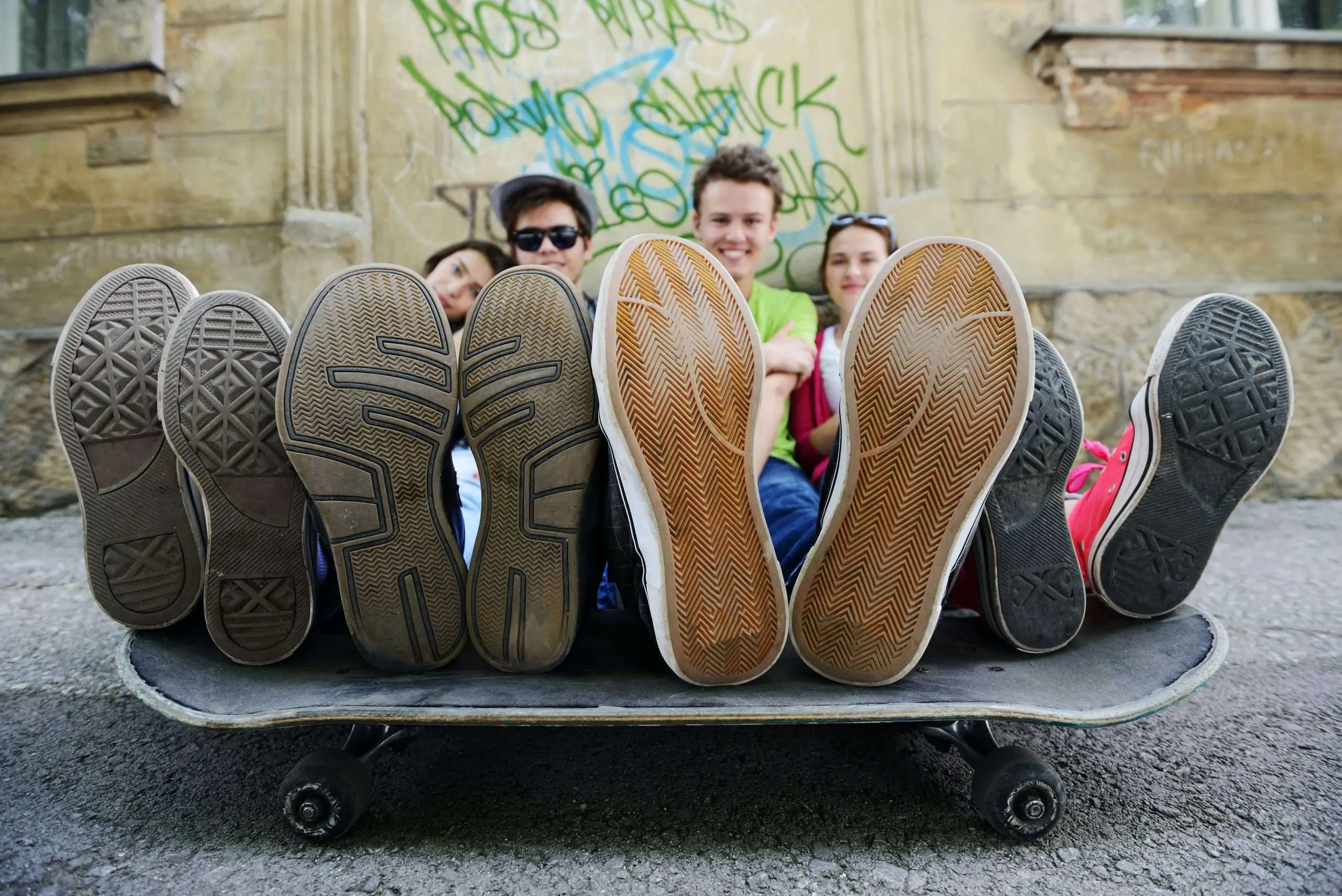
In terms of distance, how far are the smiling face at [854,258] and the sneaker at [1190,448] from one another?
3.63 ft

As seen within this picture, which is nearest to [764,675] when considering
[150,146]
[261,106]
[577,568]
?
[577,568]

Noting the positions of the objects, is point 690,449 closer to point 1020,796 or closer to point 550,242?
point 1020,796

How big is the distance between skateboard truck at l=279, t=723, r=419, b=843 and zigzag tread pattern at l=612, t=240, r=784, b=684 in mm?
528

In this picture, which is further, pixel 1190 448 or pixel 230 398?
pixel 1190 448

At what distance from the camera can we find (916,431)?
3.81ft

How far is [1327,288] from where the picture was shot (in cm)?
365

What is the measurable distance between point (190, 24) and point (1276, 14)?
5.30 meters

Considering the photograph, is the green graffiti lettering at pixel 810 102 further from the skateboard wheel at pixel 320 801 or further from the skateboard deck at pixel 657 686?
the skateboard wheel at pixel 320 801

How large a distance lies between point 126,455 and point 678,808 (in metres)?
1.13

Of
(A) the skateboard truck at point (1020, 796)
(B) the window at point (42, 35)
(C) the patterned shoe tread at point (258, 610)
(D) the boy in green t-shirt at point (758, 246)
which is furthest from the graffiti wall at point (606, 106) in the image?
(A) the skateboard truck at point (1020, 796)

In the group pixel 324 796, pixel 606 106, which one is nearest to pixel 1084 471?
pixel 324 796

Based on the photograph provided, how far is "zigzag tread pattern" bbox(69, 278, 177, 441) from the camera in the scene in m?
1.34

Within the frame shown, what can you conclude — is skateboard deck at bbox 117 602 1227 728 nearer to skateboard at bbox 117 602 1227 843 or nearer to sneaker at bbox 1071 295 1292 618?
skateboard at bbox 117 602 1227 843

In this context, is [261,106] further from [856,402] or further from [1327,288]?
[1327,288]
